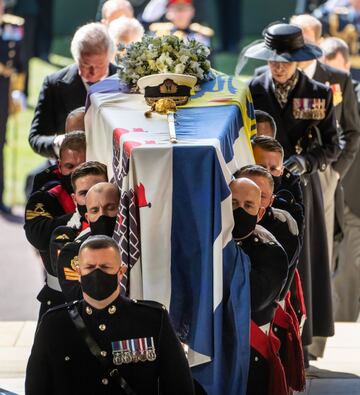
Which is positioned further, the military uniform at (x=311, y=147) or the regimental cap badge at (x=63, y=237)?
the military uniform at (x=311, y=147)

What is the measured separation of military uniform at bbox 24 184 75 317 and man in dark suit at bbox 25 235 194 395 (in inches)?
45.0

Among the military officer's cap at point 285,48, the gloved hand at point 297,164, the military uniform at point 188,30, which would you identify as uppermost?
the military officer's cap at point 285,48

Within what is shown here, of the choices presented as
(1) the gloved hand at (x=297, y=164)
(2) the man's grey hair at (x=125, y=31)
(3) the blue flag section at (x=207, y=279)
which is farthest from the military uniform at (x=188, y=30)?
(3) the blue flag section at (x=207, y=279)

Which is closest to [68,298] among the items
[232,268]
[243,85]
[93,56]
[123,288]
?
[123,288]

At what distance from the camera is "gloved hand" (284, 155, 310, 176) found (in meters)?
7.90

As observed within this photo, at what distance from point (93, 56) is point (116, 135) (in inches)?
75.3

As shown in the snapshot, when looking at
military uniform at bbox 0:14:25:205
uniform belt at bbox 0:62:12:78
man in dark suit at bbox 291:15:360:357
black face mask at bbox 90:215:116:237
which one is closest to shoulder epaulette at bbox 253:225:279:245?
black face mask at bbox 90:215:116:237

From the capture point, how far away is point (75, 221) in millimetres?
A: 6387

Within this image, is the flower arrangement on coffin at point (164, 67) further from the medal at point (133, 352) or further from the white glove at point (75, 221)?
the medal at point (133, 352)

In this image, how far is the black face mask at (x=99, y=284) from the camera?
540cm

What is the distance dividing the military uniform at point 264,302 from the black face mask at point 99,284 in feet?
2.43

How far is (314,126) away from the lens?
324 inches

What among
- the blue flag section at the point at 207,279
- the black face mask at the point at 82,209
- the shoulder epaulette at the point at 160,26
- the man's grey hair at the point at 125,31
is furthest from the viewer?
the shoulder epaulette at the point at 160,26

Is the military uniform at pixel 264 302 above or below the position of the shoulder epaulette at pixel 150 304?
below
